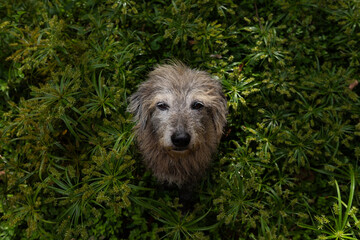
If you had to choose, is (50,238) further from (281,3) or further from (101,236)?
(281,3)

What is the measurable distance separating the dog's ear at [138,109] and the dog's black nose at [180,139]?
0.59 m

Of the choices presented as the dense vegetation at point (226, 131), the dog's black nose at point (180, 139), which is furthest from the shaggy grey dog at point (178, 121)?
the dense vegetation at point (226, 131)

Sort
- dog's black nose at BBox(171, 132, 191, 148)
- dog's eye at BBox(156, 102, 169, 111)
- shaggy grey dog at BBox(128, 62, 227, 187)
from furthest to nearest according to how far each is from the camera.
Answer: dog's eye at BBox(156, 102, 169, 111) < shaggy grey dog at BBox(128, 62, 227, 187) < dog's black nose at BBox(171, 132, 191, 148)

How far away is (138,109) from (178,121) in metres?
0.67

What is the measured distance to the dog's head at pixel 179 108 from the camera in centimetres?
251

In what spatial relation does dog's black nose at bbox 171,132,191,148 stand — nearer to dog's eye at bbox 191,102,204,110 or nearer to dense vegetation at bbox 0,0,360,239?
dog's eye at bbox 191,102,204,110

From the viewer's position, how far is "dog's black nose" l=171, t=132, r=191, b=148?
7.97 ft

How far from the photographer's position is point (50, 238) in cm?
293

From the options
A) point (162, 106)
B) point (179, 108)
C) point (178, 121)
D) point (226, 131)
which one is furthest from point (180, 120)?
point (226, 131)

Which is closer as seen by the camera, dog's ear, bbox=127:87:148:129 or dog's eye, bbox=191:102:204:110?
dog's eye, bbox=191:102:204:110

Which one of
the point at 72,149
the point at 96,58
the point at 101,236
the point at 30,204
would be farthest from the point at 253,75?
the point at 30,204

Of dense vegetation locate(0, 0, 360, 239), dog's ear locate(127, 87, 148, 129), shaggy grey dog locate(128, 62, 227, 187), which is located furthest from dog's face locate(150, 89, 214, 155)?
dense vegetation locate(0, 0, 360, 239)

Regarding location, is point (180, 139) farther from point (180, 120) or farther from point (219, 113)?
point (219, 113)

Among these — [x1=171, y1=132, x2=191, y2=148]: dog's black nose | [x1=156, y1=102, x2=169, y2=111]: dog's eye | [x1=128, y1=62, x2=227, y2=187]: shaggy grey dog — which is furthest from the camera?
[x1=156, y1=102, x2=169, y2=111]: dog's eye
